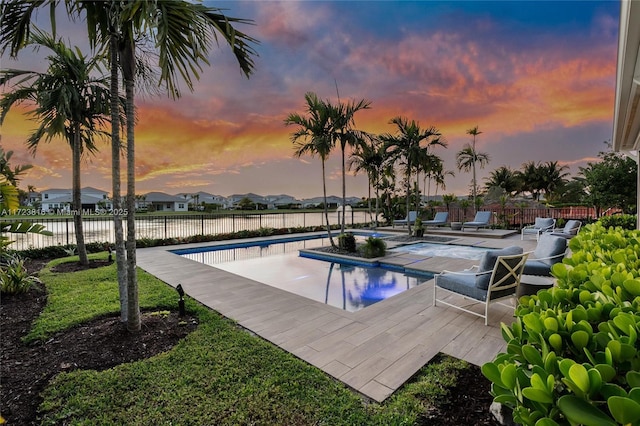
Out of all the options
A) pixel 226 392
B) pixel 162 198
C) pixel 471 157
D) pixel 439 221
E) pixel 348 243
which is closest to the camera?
pixel 226 392

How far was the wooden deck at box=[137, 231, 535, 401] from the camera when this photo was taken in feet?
8.02

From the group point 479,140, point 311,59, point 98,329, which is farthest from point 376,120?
point 98,329

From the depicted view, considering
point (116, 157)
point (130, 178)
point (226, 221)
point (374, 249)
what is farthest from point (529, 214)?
point (116, 157)

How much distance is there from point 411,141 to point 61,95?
9959 mm

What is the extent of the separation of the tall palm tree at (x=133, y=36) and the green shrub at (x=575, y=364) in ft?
9.46

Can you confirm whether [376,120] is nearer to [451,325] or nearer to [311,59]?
[311,59]

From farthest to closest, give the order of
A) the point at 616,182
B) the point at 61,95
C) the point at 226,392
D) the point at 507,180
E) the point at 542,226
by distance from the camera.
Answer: the point at 507,180
the point at 542,226
the point at 616,182
the point at 61,95
the point at 226,392

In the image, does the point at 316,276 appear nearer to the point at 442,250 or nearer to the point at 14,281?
the point at 442,250

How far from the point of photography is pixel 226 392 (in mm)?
2154

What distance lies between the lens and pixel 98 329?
3.18 m

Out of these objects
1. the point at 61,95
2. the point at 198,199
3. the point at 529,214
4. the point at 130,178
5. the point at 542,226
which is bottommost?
the point at 542,226

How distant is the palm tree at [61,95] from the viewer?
4719 millimetres

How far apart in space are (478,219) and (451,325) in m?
11.5

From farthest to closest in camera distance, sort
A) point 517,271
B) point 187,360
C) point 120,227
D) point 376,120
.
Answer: point 376,120
point 517,271
point 120,227
point 187,360
